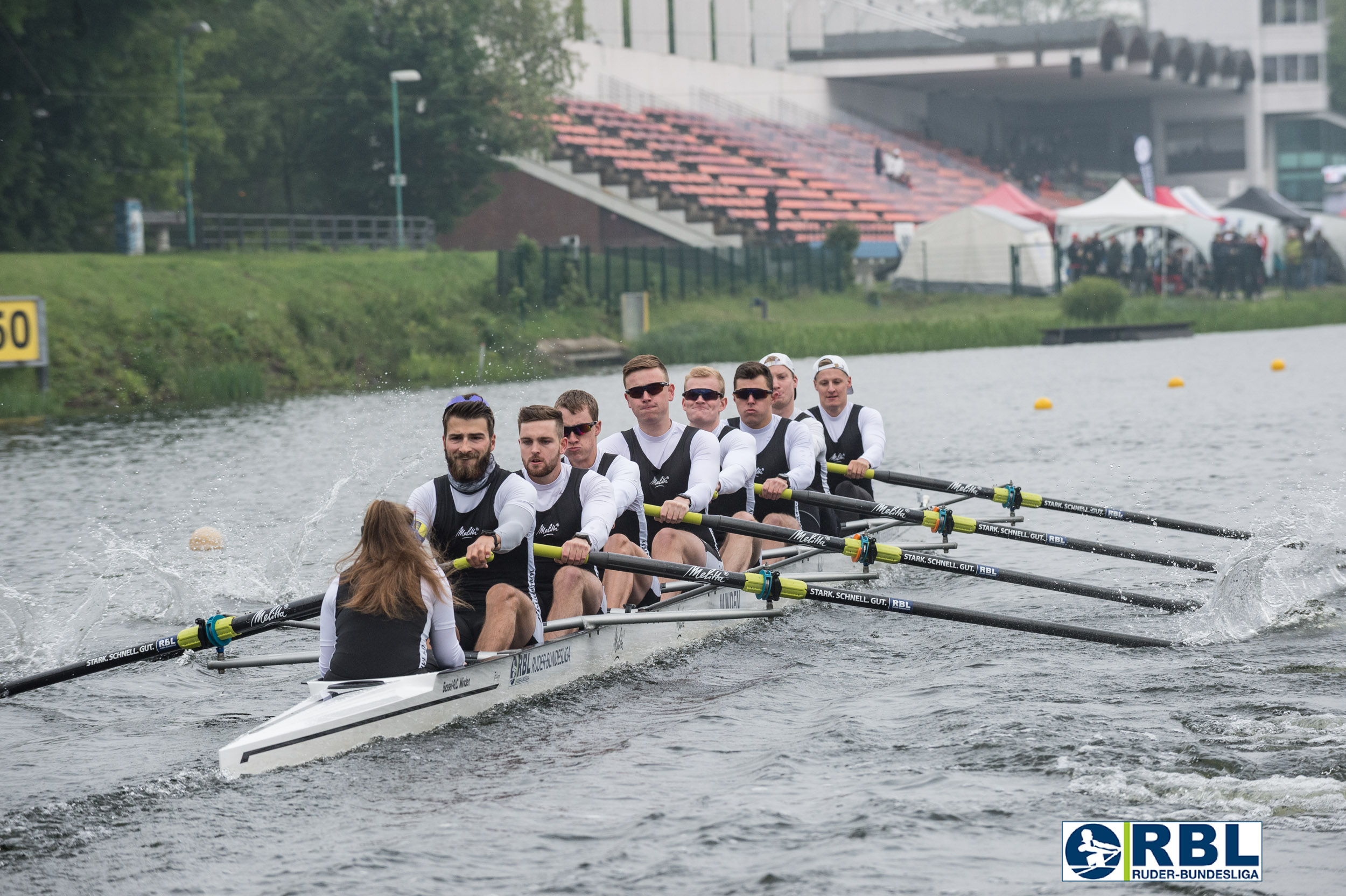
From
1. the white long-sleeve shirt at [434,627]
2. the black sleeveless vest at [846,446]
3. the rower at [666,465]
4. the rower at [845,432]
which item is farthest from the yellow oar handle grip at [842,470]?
the white long-sleeve shirt at [434,627]

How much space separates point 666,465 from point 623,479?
2.92 feet

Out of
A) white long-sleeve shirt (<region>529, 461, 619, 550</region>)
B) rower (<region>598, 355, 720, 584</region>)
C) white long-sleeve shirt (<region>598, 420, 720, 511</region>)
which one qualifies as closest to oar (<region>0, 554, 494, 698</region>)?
white long-sleeve shirt (<region>529, 461, 619, 550</region>)

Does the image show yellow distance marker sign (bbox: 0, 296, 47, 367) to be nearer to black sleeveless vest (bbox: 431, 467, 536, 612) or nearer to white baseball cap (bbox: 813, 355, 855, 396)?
white baseball cap (bbox: 813, 355, 855, 396)

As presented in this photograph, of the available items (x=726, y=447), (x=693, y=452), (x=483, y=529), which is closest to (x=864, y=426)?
(x=726, y=447)

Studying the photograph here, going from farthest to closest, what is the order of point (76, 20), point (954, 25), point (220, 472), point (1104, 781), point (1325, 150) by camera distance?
1. point (1325, 150)
2. point (954, 25)
3. point (76, 20)
4. point (220, 472)
5. point (1104, 781)

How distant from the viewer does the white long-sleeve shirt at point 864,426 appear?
37.3 ft

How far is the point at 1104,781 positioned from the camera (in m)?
6.17

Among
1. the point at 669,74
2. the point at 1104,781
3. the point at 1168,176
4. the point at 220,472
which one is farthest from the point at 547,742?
the point at 1168,176

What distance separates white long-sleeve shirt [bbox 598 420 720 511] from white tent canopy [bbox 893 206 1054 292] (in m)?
33.1

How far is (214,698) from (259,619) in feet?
3.33

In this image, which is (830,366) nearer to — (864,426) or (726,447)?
(864,426)

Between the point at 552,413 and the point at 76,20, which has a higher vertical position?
the point at 76,20

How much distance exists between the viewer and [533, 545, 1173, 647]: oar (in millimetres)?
7809

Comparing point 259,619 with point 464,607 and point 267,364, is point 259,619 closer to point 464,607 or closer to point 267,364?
point 464,607
